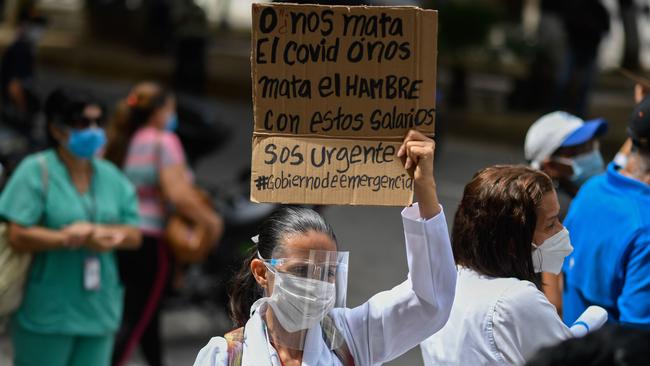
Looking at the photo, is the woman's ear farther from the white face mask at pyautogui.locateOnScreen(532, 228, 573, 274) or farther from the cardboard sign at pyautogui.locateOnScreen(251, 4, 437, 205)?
the white face mask at pyautogui.locateOnScreen(532, 228, 573, 274)

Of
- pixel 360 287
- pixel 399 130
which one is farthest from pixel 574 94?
pixel 399 130

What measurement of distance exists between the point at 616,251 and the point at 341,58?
1.41 metres

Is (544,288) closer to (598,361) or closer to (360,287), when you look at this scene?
(598,361)

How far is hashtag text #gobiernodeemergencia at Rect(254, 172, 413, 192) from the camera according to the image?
3576 millimetres

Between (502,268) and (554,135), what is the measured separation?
1.77 meters

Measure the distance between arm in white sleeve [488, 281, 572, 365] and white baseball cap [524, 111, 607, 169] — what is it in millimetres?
1867

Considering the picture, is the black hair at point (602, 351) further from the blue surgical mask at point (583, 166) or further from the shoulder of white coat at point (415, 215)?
the blue surgical mask at point (583, 166)

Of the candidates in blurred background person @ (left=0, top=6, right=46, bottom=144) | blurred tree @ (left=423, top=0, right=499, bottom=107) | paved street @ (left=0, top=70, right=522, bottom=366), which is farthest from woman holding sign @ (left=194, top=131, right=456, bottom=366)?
blurred tree @ (left=423, top=0, right=499, bottom=107)

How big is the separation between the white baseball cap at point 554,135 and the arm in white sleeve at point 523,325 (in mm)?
1867

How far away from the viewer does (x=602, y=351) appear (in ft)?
7.31

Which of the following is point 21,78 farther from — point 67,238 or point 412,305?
point 412,305

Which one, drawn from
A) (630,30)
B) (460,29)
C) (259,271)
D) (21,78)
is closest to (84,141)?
(259,271)

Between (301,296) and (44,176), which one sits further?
(44,176)

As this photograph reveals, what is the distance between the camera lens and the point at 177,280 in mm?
7617
